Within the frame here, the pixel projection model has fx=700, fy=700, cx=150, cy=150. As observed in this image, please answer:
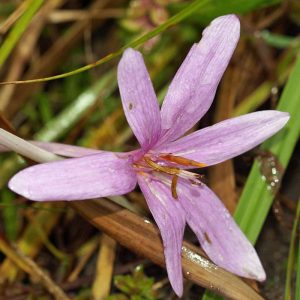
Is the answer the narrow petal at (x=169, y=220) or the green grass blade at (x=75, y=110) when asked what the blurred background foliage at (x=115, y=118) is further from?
the narrow petal at (x=169, y=220)

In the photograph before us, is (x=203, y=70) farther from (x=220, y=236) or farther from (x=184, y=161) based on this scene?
(x=220, y=236)

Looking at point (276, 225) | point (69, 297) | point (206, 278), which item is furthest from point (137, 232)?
point (276, 225)

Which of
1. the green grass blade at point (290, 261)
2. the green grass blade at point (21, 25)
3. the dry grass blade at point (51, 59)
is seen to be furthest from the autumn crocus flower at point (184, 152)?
the dry grass blade at point (51, 59)

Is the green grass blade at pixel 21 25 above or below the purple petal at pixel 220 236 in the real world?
above

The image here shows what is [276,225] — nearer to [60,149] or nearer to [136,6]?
[60,149]

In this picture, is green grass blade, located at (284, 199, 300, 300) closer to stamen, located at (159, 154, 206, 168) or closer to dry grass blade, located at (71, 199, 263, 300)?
dry grass blade, located at (71, 199, 263, 300)
